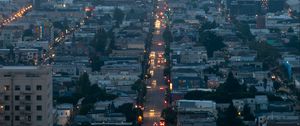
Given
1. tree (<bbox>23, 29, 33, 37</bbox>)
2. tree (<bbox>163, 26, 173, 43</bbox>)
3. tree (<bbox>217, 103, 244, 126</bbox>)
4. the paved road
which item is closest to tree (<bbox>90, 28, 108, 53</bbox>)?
the paved road

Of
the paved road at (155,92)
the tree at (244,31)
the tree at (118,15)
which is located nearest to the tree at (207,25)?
the tree at (244,31)

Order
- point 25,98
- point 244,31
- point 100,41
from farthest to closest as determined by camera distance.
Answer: point 244,31 < point 100,41 < point 25,98

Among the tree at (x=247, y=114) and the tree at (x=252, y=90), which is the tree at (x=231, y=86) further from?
the tree at (x=247, y=114)

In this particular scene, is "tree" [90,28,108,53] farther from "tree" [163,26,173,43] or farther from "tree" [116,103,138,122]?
"tree" [116,103,138,122]

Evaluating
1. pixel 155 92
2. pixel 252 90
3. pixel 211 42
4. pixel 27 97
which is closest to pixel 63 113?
pixel 155 92

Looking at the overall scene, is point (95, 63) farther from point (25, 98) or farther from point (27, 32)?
point (25, 98)

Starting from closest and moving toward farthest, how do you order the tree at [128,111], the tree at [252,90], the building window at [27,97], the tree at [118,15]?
the building window at [27,97] → the tree at [128,111] → the tree at [252,90] → the tree at [118,15]
